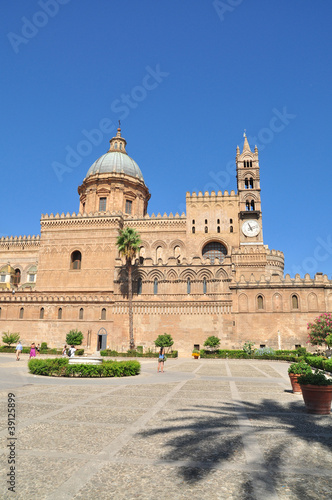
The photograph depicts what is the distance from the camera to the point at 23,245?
53125 millimetres

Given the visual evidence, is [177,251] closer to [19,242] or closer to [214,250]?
[214,250]

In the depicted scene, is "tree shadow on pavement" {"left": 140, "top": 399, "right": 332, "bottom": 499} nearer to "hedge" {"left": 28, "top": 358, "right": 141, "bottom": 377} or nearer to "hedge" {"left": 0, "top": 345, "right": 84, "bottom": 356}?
"hedge" {"left": 28, "top": 358, "right": 141, "bottom": 377}

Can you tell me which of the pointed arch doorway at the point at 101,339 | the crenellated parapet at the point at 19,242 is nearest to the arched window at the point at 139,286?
the pointed arch doorway at the point at 101,339

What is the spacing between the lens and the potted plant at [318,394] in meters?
9.45

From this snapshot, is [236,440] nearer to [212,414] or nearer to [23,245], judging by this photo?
[212,414]

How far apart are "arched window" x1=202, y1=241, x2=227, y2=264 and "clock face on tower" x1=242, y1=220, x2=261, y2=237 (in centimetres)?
326

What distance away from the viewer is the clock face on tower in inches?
1676

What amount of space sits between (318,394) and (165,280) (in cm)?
2909

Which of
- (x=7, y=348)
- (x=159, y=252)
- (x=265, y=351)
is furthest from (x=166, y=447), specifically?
(x=159, y=252)

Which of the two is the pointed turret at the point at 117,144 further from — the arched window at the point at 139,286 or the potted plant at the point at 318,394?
the potted plant at the point at 318,394

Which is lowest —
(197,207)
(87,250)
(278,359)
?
(278,359)

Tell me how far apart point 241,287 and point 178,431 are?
3073 cm

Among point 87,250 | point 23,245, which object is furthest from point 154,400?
point 23,245

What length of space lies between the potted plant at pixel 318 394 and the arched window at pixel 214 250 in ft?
110
